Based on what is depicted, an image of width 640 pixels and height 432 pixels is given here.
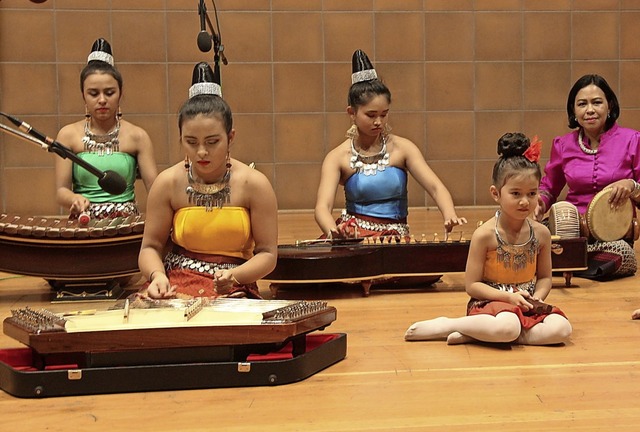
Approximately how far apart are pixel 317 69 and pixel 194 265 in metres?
4.50

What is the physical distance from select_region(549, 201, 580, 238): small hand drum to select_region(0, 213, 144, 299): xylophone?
6.24 feet

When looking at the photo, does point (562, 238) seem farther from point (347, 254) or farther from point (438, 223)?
point (438, 223)

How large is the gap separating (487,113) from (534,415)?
5.61 m

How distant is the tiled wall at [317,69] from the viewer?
7.52 metres

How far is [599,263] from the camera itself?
4.65 metres

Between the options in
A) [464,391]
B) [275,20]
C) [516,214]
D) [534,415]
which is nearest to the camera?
[534,415]

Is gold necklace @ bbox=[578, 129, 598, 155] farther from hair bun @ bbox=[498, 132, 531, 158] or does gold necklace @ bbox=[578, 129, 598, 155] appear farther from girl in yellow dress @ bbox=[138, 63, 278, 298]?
girl in yellow dress @ bbox=[138, 63, 278, 298]

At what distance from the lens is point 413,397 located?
2711 millimetres

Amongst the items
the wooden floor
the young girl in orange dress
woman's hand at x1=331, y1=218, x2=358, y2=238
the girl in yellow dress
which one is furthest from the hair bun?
woman's hand at x1=331, y1=218, x2=358, y2=238

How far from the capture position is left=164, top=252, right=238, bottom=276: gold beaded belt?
3467mm

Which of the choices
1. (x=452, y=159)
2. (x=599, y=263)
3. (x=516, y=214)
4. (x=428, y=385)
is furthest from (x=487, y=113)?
(x=428, y=385)

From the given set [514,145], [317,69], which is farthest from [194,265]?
[317,69]

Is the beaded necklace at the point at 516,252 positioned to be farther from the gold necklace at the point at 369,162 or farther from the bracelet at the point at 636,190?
the bracelet at the point at 636,190

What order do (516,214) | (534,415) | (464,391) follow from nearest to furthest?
(534,415) < (464,391) < (516,214)
